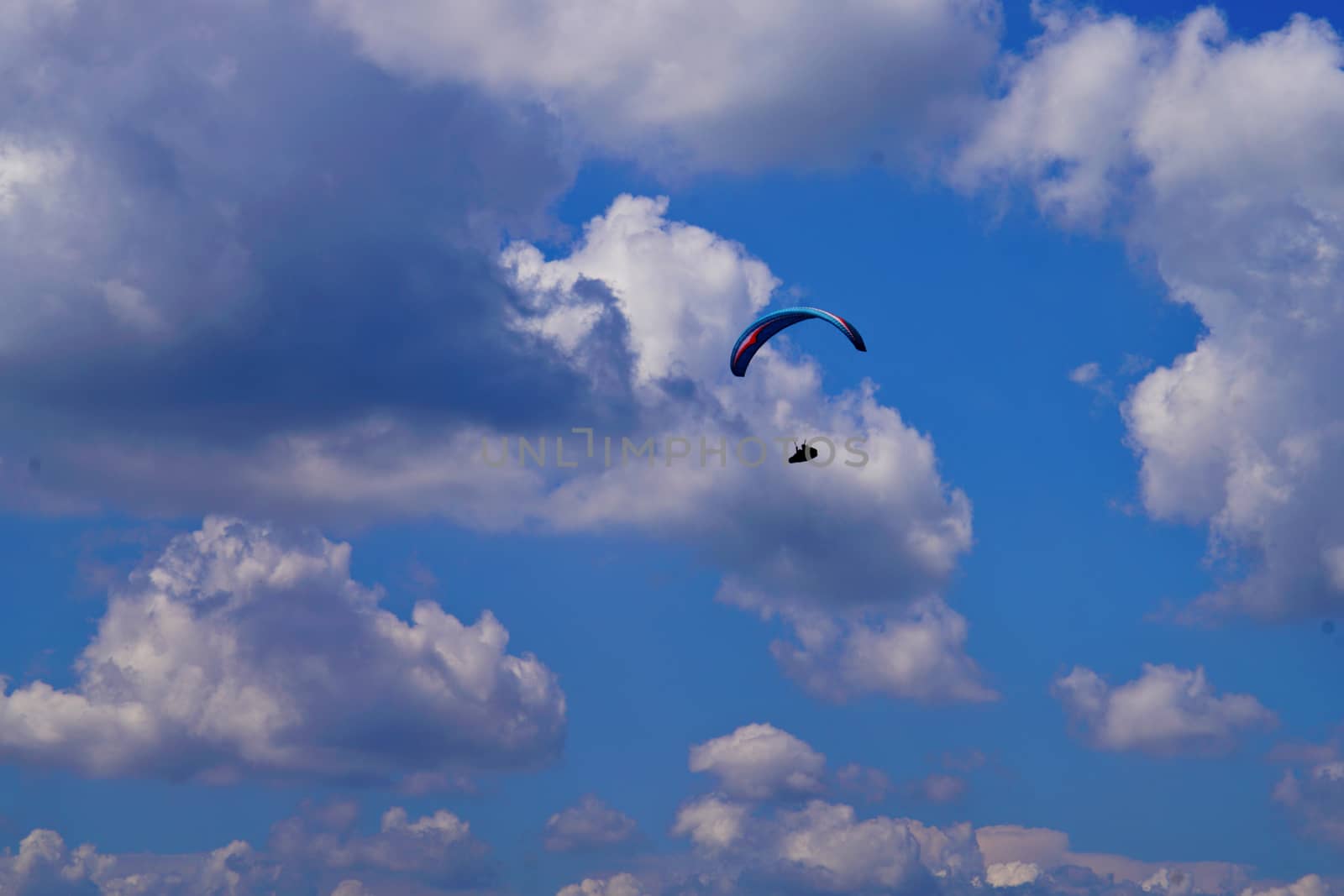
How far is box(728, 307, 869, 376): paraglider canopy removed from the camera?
499 feet

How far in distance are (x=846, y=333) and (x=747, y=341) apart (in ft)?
50.4

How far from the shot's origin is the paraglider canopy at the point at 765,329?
152000 mm

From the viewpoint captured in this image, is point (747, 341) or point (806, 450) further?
point (747, 341)

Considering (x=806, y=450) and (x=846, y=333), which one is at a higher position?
(x=846, y=333)

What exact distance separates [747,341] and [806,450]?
20357 mm

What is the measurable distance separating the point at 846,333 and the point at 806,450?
39.3 feet

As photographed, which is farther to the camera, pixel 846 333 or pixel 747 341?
pixel 747 341

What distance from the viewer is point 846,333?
147 metres

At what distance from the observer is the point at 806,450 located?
14288cm

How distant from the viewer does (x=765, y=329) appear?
160 meters

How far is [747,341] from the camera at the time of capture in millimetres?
159625

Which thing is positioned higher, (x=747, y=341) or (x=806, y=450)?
(x=747, y=341)
